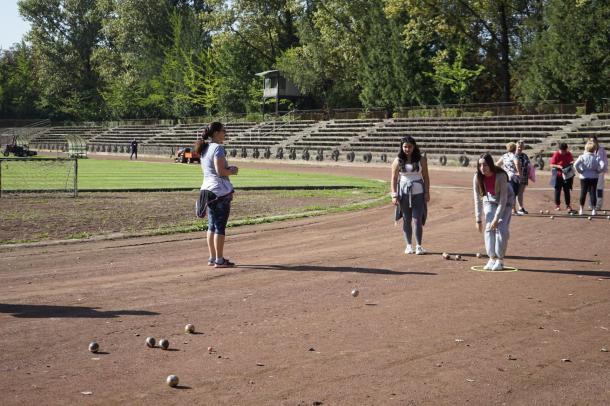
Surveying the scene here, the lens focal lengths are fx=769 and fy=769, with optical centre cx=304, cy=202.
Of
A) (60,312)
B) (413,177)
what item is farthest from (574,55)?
(60,312)

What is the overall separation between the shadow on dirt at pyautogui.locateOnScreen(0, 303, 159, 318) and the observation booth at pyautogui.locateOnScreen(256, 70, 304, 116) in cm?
7492

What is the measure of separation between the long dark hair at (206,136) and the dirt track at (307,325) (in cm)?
186

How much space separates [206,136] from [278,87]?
7320 cm

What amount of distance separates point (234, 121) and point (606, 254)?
7134 centimetres

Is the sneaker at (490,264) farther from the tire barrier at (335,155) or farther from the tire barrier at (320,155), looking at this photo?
the tire barrier at (320,155)

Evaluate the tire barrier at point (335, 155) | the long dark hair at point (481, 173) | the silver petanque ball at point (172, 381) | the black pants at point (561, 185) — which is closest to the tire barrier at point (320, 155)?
the tire barrier at point (335, 155)

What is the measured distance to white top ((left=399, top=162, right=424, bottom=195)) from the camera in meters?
13.2

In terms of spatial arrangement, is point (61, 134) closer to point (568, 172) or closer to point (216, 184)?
point (568, 172)

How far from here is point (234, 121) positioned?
272 ft

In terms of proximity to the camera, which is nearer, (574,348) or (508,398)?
(508,398)

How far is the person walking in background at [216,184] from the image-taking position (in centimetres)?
1180

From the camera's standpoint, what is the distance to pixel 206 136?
1192cm

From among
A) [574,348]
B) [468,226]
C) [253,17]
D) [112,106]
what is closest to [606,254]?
[468,226]

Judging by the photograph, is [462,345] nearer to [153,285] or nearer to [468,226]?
[153,285]
